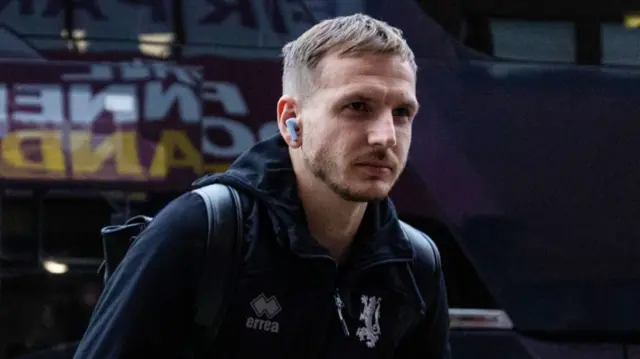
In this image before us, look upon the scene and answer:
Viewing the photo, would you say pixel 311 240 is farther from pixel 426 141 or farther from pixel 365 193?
pixel 426 141

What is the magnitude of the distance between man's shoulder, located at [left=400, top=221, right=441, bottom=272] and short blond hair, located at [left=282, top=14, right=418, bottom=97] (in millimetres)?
356

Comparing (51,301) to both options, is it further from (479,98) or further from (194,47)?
(479,98)

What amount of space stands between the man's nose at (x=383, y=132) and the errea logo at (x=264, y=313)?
0.34m

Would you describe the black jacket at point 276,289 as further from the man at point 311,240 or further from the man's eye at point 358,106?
the man's eye at point 358,106

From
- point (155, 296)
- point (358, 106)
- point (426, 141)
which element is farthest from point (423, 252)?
point (426, 141)

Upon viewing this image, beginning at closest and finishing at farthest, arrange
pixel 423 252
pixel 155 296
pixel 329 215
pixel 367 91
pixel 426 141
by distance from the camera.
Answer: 1. pixel 155 296
2. pixel 367 91
3. pixel 329 215
4. pixel 423 252
5. pixel 426 141

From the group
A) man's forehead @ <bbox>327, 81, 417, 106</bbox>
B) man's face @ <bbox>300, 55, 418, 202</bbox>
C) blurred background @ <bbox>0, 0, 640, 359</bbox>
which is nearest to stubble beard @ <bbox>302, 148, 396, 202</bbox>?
man's face @ <bbox>300, 55, 418, 202</bbox>

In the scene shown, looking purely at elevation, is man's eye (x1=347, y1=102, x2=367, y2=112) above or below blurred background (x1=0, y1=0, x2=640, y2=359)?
above

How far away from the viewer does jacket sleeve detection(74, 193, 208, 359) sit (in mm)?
1492

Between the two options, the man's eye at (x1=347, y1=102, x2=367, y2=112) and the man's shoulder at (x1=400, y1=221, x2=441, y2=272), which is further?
the man's shoulder at (x1=400, y1=221, x2=441, y2=272)

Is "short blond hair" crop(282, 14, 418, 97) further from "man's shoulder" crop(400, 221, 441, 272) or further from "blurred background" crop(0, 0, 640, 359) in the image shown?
"blurred background" crop(0, 0, 640, 359)

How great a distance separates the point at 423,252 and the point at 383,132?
1.08 feet

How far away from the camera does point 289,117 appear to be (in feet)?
5.63

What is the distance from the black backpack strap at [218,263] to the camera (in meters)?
1.54
